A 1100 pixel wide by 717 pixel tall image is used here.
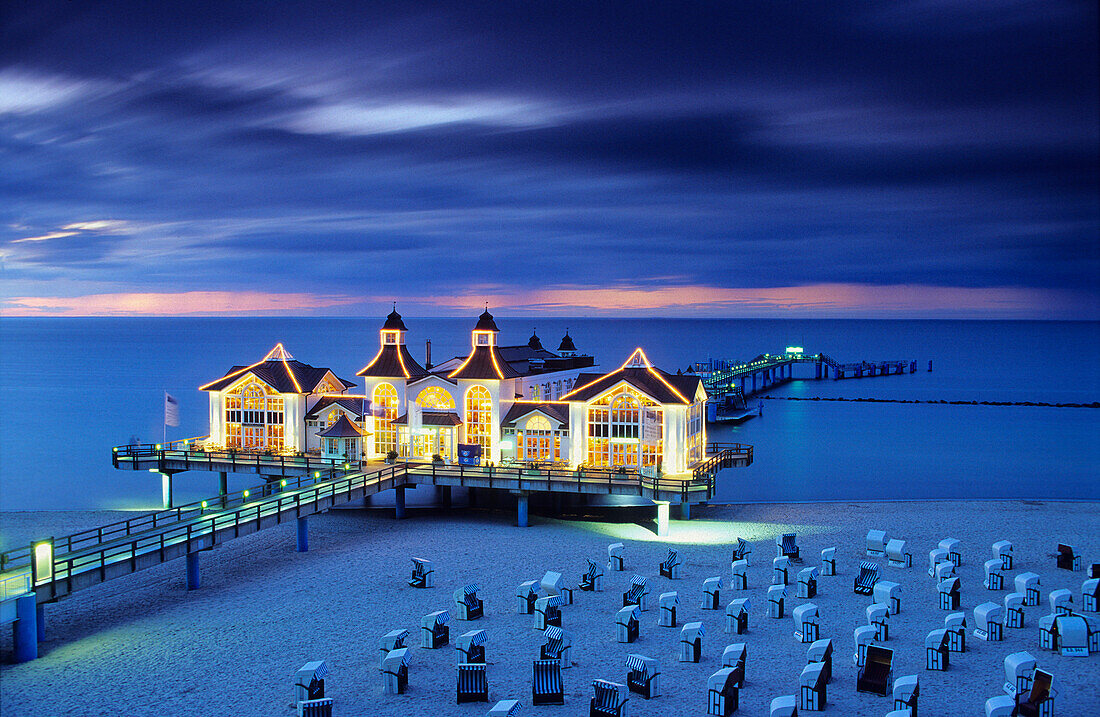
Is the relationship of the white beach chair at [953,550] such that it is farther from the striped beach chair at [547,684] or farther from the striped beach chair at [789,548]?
the striped beach chair at [547,684]

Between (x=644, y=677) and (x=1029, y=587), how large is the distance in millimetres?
12307

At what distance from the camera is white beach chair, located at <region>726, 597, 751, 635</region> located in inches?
869

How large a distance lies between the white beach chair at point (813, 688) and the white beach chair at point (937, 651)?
351 cm

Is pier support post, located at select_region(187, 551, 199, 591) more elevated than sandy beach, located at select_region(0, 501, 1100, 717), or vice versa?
pier support post, located at select_region(187, 551, 199, 591)

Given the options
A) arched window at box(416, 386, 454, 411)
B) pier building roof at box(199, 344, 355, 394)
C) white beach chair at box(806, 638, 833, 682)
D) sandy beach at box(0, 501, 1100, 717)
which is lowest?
sandy beach at box(0, 501, 1100, 717)

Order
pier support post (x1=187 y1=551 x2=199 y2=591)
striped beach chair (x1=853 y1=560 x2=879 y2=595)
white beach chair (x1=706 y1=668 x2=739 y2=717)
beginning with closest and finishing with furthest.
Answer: white beach chair (x1=706 y1=668 x2=739 y2=717) → striped beach chair (x1=853 y1=560 x2=879 y2=595) → pier support post (x1=187 y1=551 x2=199 y2=591)

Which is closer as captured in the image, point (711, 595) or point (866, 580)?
point (711, 595)

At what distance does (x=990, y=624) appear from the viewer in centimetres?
2156

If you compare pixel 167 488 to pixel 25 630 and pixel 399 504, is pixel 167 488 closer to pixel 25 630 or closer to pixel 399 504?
pixel 399 504

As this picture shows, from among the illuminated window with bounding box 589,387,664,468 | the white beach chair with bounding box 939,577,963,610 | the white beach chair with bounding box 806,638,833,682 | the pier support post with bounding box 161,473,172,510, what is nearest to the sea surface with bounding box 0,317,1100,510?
the pier support post with bounding box 161,473,172,510

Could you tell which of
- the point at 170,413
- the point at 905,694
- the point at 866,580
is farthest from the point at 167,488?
the point at 905,694

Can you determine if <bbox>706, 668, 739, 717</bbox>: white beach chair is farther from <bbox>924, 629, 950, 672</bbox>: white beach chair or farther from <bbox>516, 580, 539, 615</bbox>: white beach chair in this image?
<bbox>516, 580, 539, 615</bbox>: white beach chair

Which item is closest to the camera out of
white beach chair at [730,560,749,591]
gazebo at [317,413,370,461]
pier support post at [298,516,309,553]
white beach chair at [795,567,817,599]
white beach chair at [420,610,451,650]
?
white beach chair at [420,610,451,650]

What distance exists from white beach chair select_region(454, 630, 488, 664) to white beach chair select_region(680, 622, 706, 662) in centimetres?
452
